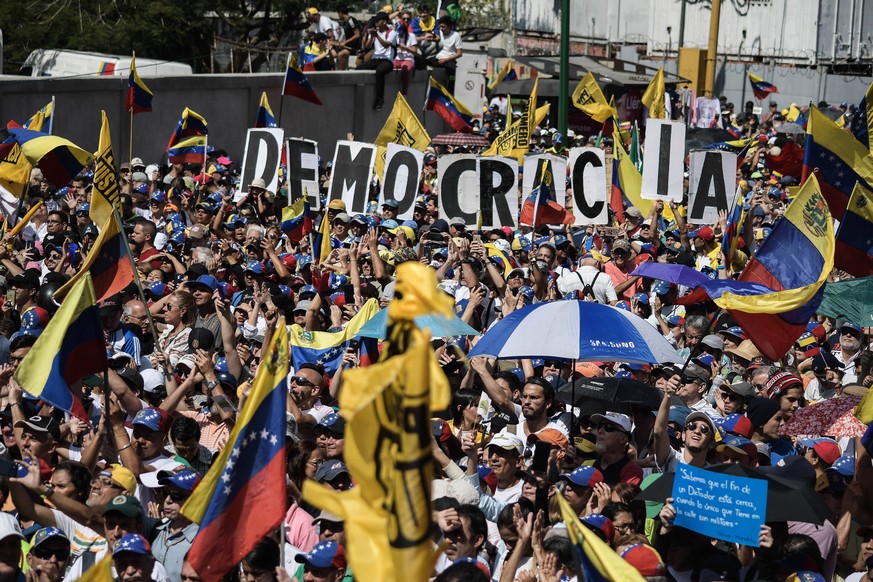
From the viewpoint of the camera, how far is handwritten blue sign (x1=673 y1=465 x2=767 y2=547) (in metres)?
5.77

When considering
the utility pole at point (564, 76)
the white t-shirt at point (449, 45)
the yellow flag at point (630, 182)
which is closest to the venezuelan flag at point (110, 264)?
the yellow flag at point (630, 182)

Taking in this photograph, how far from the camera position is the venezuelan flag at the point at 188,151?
18.2 metres

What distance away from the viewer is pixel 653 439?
299 inches

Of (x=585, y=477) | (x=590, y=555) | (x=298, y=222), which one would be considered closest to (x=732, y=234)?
(x=298, y=222)

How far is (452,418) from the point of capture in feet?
27.4

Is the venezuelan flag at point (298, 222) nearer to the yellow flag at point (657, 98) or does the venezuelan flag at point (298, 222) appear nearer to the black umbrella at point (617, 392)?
the yellow flag at point (657, 98)

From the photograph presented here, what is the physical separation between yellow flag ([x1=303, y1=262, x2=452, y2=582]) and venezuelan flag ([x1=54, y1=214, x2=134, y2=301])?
18.8 feet

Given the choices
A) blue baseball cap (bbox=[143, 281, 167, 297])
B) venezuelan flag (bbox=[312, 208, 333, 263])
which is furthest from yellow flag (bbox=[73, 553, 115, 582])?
venezuelan flag (bbox=[312, 208, 333, 263])

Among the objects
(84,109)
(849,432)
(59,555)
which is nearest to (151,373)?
(59,555)

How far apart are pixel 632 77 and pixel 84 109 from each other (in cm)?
1275

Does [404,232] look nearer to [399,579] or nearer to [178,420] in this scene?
[178,420]

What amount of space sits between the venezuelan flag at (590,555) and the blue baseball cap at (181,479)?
2400 mm

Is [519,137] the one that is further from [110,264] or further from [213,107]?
[213,107]

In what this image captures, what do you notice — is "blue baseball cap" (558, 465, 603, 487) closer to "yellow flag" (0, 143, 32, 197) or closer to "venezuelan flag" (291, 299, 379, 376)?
"venezuelan flag" (291, 299, 379, 376)
